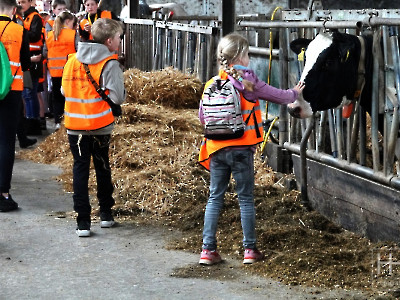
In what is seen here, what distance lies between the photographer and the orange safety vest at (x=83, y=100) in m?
6.43

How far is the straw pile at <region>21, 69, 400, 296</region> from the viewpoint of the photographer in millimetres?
5477

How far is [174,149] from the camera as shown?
8719mm

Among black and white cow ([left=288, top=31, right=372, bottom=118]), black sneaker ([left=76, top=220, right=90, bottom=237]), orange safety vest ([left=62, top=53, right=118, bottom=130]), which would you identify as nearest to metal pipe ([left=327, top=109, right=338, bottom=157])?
A: black and white cow ([left=288, top=31, right=372, bottom=118])

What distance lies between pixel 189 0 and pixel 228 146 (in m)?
16.5

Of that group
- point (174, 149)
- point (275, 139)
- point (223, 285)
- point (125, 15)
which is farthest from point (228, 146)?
point (125, 15)

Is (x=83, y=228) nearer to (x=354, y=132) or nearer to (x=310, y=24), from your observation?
(x=354, y=132)

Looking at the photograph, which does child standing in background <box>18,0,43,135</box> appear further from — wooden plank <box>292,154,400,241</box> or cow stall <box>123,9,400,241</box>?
wooden plank <box>292,154,400,241</box>

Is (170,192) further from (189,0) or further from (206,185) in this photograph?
(189,0)

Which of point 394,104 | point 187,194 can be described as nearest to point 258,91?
point 394,104

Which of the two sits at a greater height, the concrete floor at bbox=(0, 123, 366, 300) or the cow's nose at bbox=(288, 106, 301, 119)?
the cow's nose at bbox=(288, 106, 301, 119)

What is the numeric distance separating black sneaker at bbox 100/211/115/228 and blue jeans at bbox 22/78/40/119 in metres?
5.08

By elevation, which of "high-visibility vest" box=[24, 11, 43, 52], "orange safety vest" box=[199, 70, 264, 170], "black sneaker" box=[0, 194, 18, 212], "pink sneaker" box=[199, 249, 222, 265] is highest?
"high-visibility vest" box=[24, 11, 43, 52]

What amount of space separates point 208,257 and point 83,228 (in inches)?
51.8

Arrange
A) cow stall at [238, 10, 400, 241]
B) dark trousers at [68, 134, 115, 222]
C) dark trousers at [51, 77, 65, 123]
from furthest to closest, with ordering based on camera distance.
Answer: dark trousers at [51, 77, 65, 123]
dark trousers at [68, 134, 115, 222]
cow stall at [238, 10, 400, 241]
